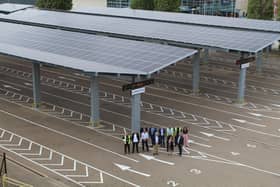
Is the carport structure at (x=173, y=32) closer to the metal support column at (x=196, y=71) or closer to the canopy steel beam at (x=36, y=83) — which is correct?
the metal support column at (x=196, y=71)

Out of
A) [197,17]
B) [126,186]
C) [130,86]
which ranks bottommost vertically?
[126,186]

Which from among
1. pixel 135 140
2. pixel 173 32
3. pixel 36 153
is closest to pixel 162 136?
pixel 135 140

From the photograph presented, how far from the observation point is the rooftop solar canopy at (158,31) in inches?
1320

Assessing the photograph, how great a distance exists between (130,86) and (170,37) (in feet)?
45.6

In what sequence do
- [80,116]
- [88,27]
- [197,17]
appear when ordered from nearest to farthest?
[80,116]
[88,27]
[197,17]

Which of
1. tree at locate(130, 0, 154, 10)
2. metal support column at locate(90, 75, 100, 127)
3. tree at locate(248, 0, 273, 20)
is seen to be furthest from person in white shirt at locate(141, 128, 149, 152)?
tree at locate(130, 0, 154, 10)

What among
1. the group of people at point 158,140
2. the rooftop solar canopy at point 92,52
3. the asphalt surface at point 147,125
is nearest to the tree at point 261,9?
the asphalt surface at point 147,125

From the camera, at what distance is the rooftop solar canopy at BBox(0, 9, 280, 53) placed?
33.5m

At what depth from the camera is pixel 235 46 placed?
32.6 meters

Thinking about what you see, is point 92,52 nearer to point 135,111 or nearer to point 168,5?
point 135,111

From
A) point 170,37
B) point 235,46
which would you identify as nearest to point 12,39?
point 170,37

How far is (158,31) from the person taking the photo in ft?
129

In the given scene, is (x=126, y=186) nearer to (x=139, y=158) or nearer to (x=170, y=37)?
Answer: (x=139, y=158)

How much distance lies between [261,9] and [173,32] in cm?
2112
